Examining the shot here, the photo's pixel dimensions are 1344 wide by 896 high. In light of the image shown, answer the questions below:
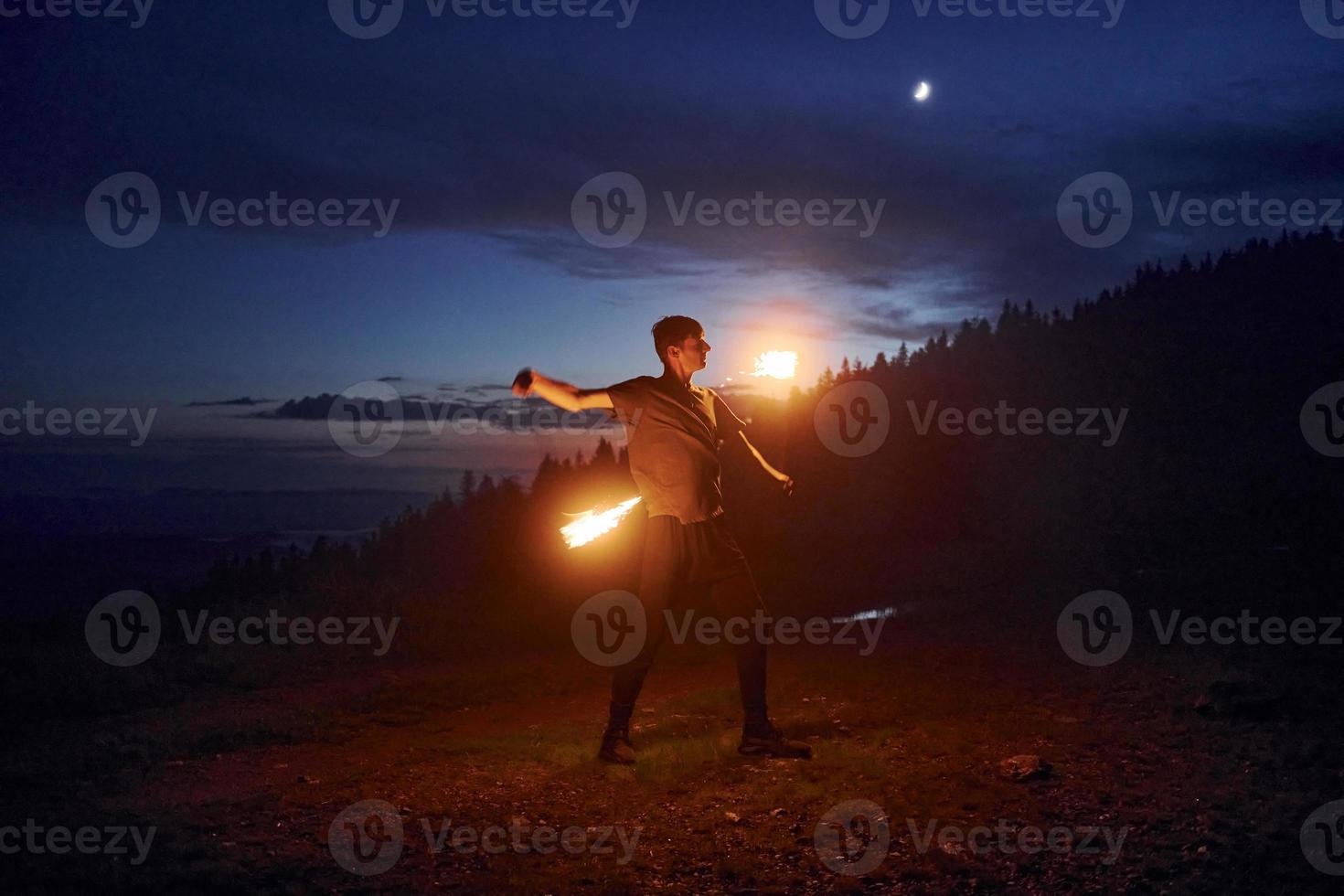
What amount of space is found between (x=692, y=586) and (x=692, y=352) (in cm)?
174

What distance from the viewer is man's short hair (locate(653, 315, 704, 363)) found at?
22.1ft

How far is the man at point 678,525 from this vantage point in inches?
258

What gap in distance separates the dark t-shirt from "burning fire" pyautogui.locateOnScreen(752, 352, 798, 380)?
1.39 m

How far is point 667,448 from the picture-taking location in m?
6.55

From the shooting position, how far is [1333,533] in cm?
2498

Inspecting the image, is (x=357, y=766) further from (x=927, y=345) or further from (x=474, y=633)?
(x=927, y=345)

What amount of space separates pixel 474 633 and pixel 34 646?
5.63 m
